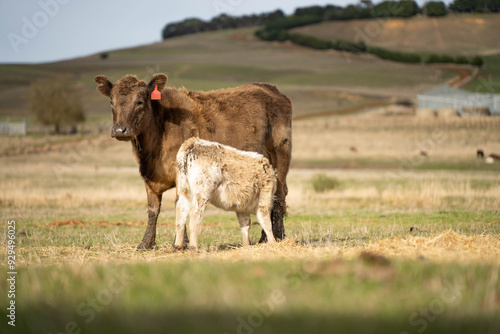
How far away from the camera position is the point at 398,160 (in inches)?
2126

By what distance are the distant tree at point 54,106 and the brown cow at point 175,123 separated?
3128 inches

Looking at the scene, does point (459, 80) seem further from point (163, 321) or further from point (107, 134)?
point (163, 321)

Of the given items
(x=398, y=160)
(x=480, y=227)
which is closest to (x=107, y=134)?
(x=398, y=160)

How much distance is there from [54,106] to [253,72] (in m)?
55.5

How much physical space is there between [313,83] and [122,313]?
125 m

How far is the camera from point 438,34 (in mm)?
131625

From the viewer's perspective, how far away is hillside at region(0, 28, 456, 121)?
380 feet

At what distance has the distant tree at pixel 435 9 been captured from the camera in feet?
430

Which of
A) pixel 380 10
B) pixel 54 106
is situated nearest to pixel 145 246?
pixel 54 106

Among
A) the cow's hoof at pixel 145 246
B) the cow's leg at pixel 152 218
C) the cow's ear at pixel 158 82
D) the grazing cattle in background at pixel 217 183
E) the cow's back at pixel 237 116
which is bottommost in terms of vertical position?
the cow's hoof at pixel 145 246

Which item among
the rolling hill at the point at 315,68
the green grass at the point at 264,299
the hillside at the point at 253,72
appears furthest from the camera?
the rolling hill at the point at 315,68

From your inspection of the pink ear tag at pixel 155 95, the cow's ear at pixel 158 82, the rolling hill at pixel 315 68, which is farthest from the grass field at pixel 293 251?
the rolling hill at pixel 315 68

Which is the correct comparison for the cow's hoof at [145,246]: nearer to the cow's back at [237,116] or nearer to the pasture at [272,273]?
the pasture at [272,273]

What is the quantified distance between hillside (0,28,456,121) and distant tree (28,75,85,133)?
11802 mm
